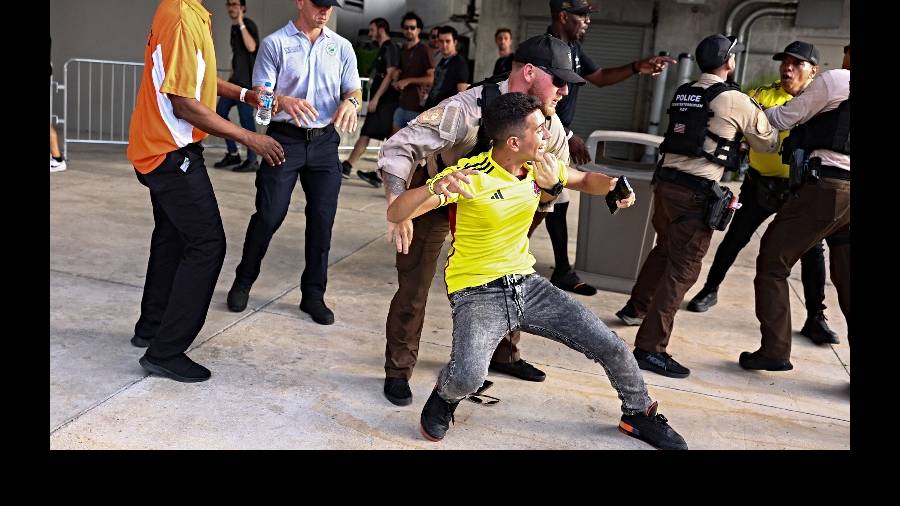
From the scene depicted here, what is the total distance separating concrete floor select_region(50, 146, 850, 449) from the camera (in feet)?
11.1

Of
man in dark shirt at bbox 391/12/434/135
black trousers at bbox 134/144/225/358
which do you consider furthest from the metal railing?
black trousers at bbox 134/144/225/358

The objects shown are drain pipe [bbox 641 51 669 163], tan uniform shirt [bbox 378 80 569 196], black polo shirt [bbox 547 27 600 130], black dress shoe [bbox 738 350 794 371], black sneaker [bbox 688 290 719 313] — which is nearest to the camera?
tan uniform shirt [bbox 378 80 569 196]

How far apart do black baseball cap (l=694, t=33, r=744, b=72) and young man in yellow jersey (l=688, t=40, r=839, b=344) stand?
71 cm

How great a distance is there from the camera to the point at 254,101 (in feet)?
14.0

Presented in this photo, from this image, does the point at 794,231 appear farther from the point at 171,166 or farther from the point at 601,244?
the point at 171,166

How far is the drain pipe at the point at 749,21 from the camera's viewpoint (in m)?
13.7

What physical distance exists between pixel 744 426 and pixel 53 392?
9.35ft

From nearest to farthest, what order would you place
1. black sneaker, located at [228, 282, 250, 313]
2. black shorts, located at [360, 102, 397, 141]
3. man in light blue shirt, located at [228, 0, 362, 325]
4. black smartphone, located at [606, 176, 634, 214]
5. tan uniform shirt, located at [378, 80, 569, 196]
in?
black smartphone, located at [606, 176, 634, 214]
tan uniform shirt, located at [378, 80, 569, 196]
man in light blue shirt, located at [228, 0, 362, 325]
black sneaker, located at [228, 282, 250, 313]
black shorts, located at [360, 102, 397, 141]

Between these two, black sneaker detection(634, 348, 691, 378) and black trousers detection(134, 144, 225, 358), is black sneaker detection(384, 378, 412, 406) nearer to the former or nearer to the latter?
black trousers detection(134, 144, 225, 358)

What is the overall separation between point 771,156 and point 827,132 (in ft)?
3.46

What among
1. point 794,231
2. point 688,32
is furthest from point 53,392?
point 688,32

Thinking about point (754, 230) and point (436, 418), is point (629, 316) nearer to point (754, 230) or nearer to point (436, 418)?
point (754, 230)

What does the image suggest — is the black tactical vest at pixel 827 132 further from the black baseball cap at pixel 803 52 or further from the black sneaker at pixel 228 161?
the black sneaker at pixel 228 161

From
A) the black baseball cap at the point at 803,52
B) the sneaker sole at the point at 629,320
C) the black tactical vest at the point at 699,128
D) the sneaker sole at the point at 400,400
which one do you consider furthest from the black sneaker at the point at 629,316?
the sneaker sole at the point at 400,400
